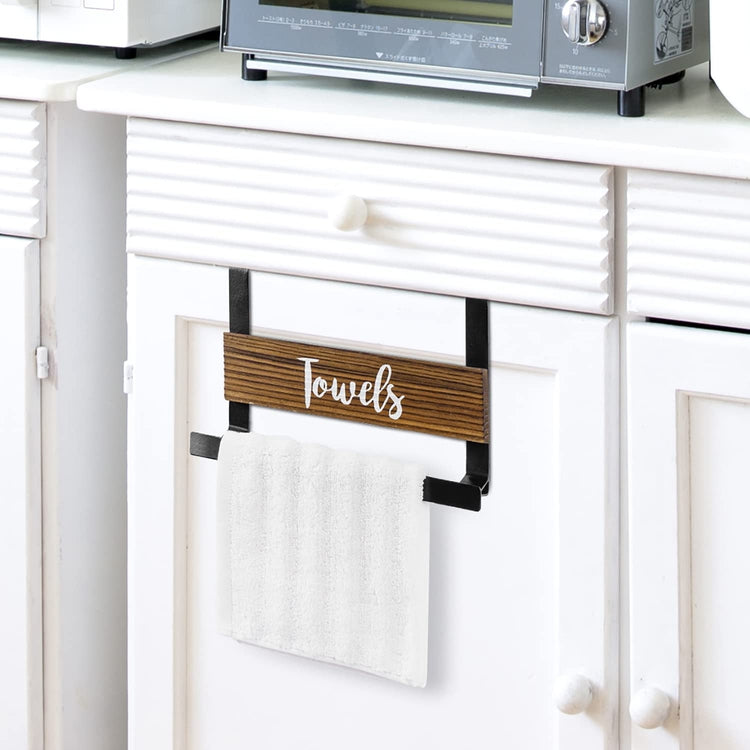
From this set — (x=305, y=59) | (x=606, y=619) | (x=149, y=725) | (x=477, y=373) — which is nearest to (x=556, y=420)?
(x=477, y=373)

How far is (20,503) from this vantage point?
1367mm

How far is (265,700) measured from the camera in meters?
1.31

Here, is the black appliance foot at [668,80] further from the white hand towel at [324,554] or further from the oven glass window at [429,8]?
the white hand towel at [324,554]

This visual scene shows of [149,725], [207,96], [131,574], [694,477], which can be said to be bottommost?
[149,725]

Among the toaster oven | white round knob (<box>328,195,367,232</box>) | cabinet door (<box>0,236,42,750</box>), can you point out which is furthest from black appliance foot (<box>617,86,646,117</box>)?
cabinet door (<box>0,236,42,750</box>)

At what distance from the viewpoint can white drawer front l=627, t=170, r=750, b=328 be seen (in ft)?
3.32

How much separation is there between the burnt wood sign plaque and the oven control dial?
0.99ft

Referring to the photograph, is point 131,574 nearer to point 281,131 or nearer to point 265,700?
point 265,700

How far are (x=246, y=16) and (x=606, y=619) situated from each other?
664 mm

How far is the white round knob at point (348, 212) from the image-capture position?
112 centimetres

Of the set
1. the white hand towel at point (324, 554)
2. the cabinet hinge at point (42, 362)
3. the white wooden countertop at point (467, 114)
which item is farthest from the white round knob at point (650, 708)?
the cabinet hinge at point (42, 362)

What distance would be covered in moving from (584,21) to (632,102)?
8 centimetres

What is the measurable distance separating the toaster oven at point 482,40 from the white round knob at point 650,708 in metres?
0.52

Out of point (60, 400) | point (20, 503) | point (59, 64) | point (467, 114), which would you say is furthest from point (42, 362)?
point (467, 114)
